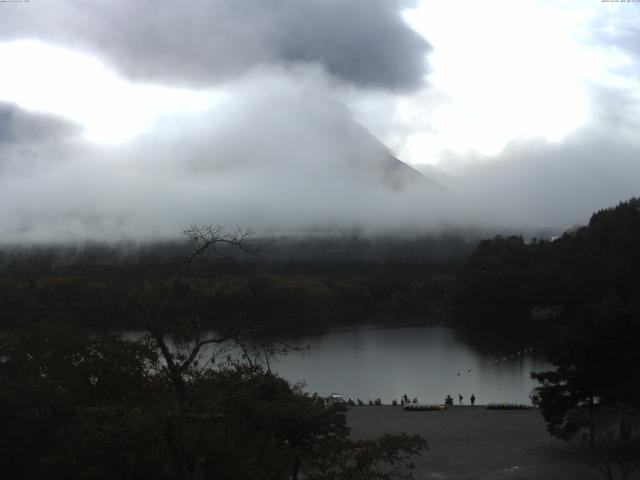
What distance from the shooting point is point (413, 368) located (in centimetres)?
3322

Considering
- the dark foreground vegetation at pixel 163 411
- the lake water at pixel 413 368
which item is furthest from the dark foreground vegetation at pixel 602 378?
the dark foreground vegetation at pixel 163 411

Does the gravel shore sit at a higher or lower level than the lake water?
higher

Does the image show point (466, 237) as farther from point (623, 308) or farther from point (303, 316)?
point (623, 308)

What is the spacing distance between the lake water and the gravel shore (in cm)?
504

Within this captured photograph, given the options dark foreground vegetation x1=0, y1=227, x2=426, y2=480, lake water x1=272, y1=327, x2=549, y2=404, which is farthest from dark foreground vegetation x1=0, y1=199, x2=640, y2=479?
lake water x1=272, y1=327, x2=549, y2=404

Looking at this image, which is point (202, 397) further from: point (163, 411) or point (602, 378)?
point (602, 378)

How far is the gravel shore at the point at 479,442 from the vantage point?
13.8 m

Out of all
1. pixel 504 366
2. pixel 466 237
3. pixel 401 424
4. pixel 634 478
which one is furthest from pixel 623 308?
pixel 466 237

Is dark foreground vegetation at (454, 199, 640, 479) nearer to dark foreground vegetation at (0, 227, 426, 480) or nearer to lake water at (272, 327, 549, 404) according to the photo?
lake water at (272, 327, 549, 404)

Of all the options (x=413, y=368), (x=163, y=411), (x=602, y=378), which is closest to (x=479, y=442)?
(x=602, y=378)

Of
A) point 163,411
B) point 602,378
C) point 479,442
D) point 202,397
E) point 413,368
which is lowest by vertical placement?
point 413,368

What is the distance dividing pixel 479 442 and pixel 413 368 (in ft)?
55.0

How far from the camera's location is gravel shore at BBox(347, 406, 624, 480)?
13.8m

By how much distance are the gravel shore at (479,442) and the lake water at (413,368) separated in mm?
5038
